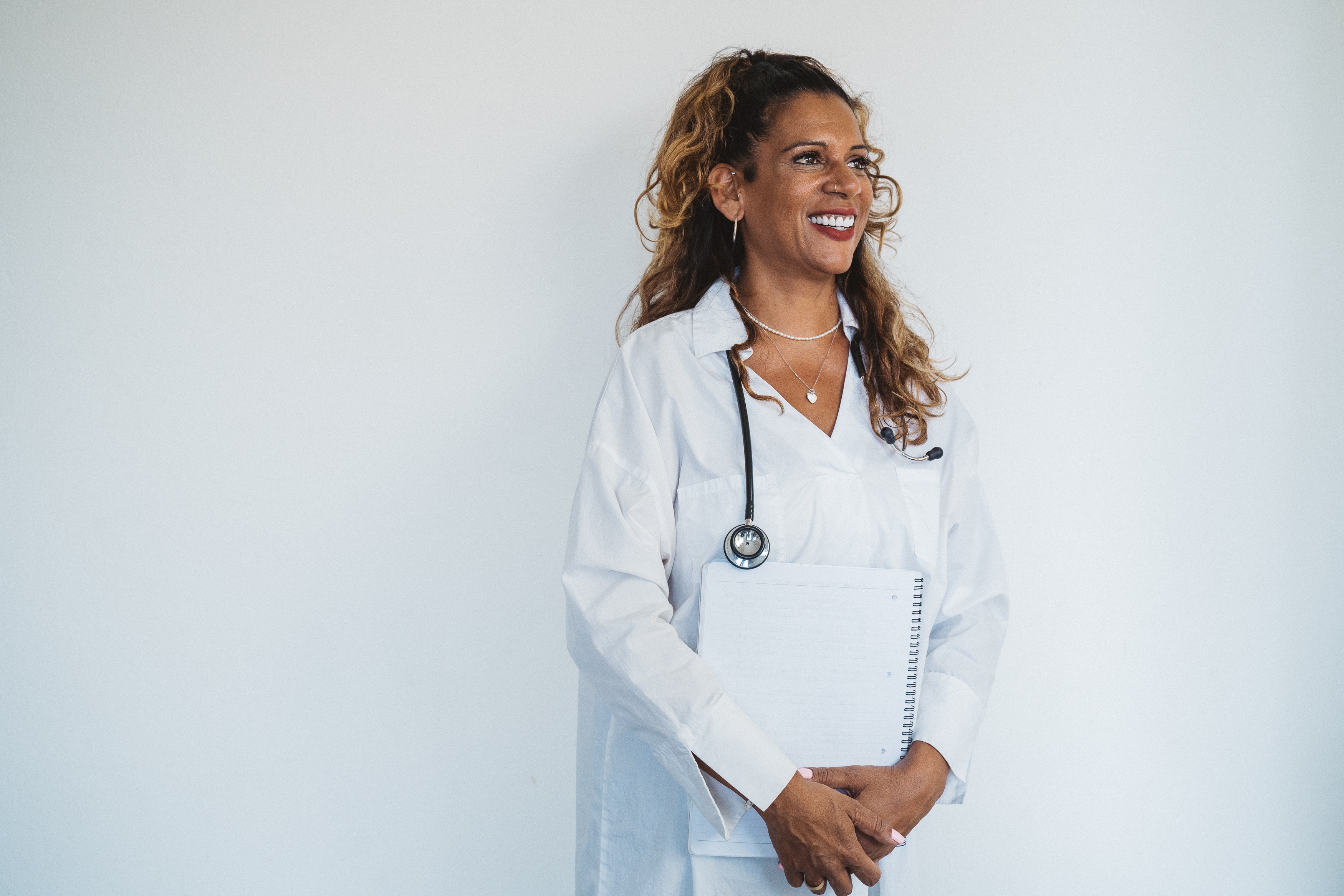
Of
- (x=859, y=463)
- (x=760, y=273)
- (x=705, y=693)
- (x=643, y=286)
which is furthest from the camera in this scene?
(x=643, y=286)

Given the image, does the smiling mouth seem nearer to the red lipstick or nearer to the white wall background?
the red lipstick

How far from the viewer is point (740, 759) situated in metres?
1.11

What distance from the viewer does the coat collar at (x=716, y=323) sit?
4.40 ft

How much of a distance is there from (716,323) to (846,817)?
71 centimetres

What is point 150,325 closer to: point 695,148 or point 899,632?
point 695,148

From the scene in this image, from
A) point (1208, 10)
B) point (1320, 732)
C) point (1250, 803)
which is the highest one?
point (1208, 10)

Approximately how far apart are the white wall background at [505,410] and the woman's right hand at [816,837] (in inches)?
25.6

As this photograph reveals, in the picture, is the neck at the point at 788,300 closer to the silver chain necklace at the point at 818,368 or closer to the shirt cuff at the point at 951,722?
the silver chain necklace at the point at 818,368

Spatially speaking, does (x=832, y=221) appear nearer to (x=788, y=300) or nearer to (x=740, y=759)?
(x=788, y=300)

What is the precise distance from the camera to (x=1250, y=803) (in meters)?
1.75

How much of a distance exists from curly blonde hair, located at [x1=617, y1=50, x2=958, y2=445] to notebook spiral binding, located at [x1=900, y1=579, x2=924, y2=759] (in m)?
0.25

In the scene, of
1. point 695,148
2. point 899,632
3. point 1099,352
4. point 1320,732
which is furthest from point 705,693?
point 1320,732

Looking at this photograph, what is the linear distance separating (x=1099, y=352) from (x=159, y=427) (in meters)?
1.75

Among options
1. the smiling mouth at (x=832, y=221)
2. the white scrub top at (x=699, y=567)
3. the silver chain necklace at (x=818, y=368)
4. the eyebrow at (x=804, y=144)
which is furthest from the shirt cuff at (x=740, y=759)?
A: the eyebrow at (x=804, y=144)
